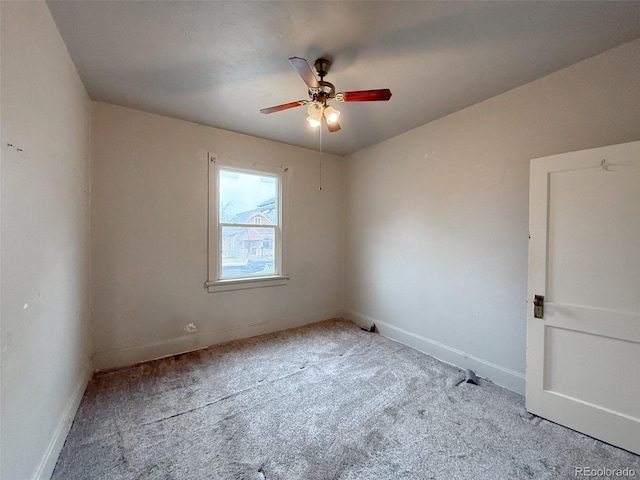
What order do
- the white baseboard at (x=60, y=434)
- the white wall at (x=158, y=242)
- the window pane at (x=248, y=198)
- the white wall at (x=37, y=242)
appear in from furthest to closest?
the window pane at (x=248, y=198) < the white wall at (x=158, y=242) < the white baseboard at (x=60, y=434) < the white wall at (x=37, y=242)

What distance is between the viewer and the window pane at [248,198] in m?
3.22

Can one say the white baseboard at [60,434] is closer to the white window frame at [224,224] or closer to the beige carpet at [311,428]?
the beige carpet at [311,428]

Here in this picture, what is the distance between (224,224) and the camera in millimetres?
3188

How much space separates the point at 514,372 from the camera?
2.24 m

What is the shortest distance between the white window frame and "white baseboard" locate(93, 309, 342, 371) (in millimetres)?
517

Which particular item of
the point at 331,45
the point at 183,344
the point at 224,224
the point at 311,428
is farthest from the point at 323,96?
the point at 183,344

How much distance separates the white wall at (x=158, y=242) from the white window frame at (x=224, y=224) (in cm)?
8

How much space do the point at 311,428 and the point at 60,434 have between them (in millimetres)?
1523

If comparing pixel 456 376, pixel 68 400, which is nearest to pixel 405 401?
pixel 456 376

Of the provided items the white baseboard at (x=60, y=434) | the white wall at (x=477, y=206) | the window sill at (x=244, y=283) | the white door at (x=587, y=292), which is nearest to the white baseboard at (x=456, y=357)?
the white wall at (x=477, y=206)

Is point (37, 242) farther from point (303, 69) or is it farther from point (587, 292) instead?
point (587, 292)

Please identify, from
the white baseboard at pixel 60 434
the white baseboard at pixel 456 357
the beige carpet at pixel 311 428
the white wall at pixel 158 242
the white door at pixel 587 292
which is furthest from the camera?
the white wall at pixel 158 242

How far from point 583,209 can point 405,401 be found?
1.86 m

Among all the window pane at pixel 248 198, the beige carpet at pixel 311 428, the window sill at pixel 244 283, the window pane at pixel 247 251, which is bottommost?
the beige carpet at pixel 311 428
